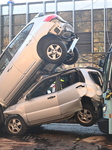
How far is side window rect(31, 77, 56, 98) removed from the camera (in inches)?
274

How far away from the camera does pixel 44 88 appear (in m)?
7.31

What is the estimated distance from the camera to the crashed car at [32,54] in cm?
685

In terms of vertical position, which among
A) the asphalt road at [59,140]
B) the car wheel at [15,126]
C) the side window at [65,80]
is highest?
the side window at [65,80]

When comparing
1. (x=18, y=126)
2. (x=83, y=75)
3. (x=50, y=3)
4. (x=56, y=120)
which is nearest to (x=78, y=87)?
(x=83, y=75)

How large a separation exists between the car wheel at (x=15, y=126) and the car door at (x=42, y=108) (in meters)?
0.27

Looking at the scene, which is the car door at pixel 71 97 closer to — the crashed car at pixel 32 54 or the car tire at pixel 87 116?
the car tire at pixel 87 116

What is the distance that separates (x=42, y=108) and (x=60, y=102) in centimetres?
54

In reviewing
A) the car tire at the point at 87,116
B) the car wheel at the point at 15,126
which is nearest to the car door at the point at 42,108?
the car wheel at the point at 15,126

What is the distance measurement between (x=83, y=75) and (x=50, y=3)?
593 inches

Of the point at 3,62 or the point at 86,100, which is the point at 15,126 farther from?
the point at 86,100

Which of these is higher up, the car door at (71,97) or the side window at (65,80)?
the side window at (65,80)

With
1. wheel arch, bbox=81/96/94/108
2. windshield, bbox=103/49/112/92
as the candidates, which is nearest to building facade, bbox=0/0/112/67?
wheel arch, bbox=81/96/94/108

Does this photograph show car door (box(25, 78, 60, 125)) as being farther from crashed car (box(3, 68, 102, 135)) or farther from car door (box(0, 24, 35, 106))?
car door (box(0, 24, 35, 106))

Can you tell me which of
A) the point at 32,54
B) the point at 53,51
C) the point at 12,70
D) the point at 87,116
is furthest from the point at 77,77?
the point at 12,70
